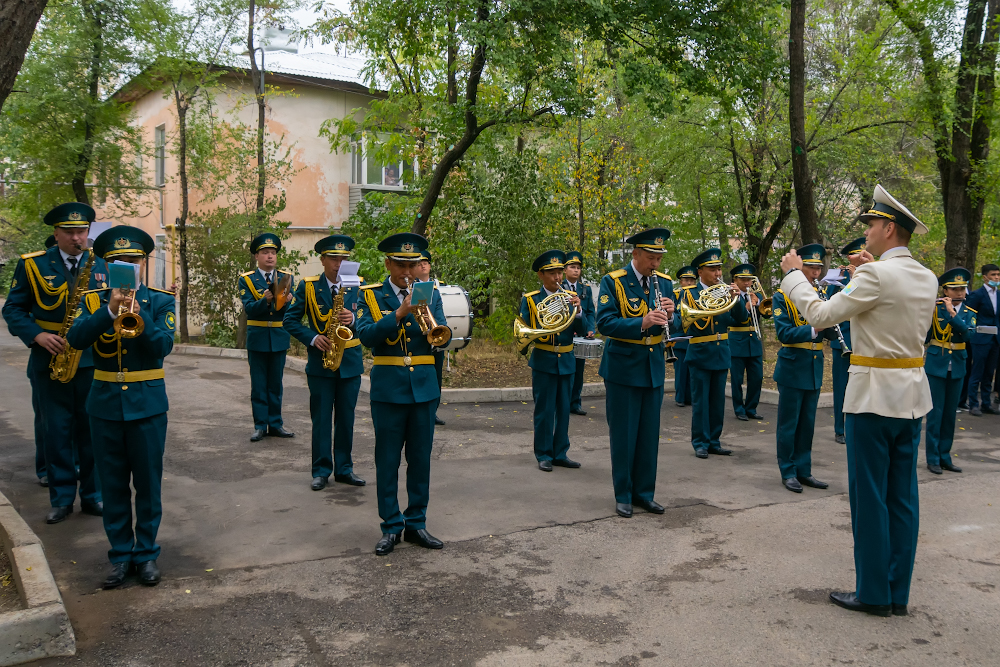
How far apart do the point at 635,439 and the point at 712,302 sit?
2.20 metres

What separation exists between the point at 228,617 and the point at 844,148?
17584 millimetres

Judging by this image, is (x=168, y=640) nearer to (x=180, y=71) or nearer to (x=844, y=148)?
(x=180, y=71)

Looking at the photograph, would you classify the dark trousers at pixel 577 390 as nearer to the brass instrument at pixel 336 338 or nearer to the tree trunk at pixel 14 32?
the brass instrument at pixel 336 338

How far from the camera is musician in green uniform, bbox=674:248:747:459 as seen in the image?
9.18 metres

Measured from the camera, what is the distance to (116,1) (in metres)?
16.9

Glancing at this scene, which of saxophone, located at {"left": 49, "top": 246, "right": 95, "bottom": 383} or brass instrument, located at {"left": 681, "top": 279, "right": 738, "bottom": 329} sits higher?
brass instrument, located at {"left": 681, "top": 279, "right": 738, "bottom": 329}

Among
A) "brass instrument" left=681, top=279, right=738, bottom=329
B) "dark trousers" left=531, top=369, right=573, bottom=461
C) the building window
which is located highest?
the building window

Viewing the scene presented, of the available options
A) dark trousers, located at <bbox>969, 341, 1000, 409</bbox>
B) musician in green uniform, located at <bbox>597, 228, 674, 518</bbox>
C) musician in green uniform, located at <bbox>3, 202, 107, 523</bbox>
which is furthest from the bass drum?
dark trousers, located at <bbox>969, 341, 1000, 409</bbox>

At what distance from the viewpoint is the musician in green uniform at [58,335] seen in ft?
21.1

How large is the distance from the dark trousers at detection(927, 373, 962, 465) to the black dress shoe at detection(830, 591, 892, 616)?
422 centimetres

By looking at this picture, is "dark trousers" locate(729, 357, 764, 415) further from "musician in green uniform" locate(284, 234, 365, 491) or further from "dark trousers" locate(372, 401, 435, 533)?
"dark trousers" locate(372, 401, 435, 533)

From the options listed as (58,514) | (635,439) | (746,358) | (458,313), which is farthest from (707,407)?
(58,514)

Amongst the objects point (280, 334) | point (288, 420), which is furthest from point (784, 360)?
point (288, 420)

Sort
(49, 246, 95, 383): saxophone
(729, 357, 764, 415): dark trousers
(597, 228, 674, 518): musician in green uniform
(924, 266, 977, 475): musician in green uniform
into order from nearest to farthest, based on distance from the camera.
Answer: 1. (49, 246, 95, 383): saxophone
2. (597, 228, 674, 518): musician in green uniform
3. (924, 266, 977, 475): musician in green uniform
4. (729, 357, 764, 415): dark trousers
